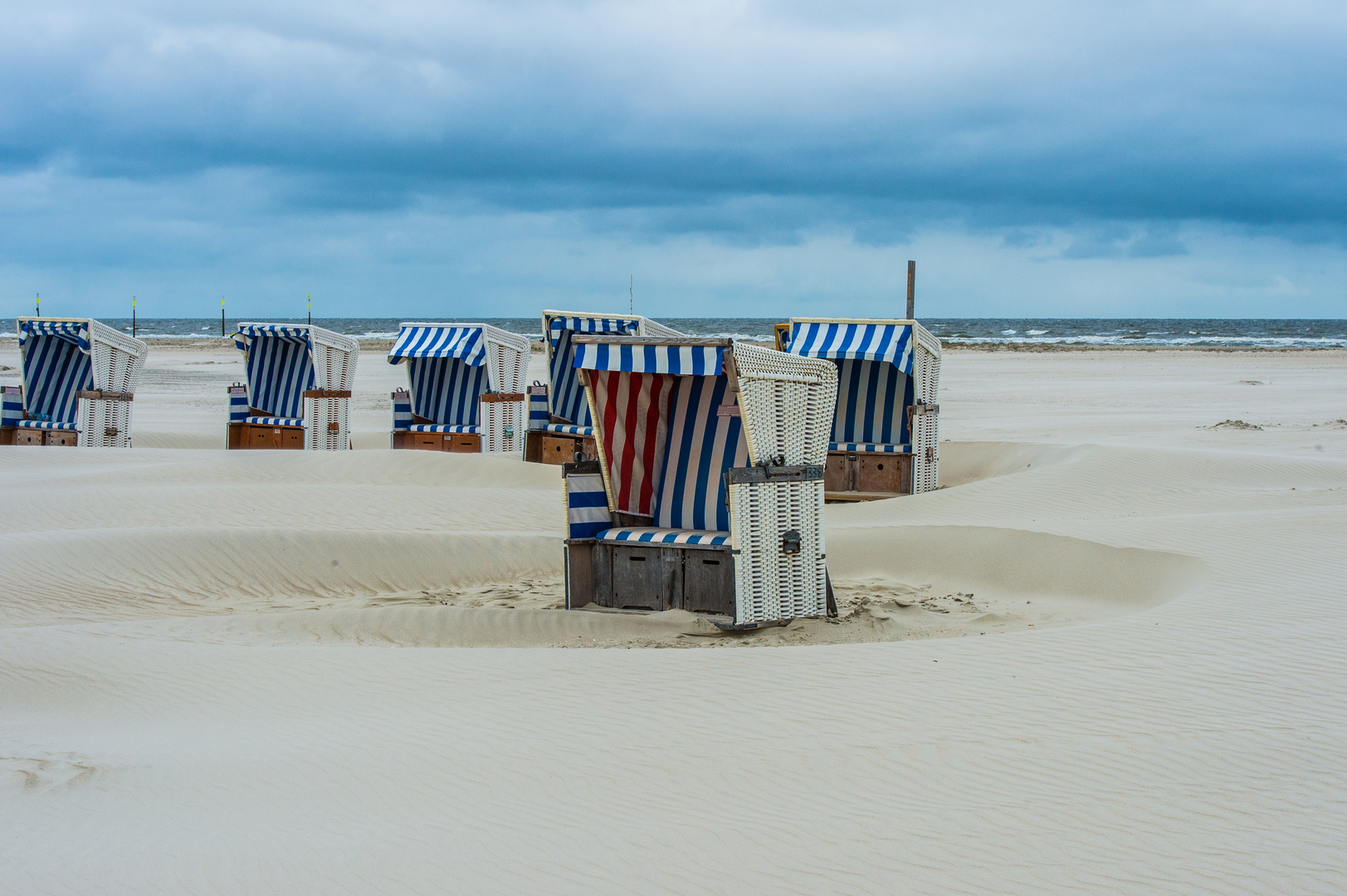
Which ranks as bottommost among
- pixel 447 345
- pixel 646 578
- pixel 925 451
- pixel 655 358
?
pixel 646 578

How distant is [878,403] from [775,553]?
8553mm

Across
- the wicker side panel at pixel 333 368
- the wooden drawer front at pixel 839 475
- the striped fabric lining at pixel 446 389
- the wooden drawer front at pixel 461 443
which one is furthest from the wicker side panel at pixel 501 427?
the wooden drawer front at pixel 839 475

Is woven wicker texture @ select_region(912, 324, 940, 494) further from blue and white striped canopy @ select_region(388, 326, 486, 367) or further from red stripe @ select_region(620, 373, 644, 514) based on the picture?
blue and white striped canopy @ select_region(388, 326, 486, 367)

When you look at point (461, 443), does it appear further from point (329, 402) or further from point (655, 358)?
point (655, 358)

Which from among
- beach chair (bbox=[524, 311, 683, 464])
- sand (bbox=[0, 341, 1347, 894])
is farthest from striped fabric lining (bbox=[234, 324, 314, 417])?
sand (bbox=[0, 341, 1347, 894])

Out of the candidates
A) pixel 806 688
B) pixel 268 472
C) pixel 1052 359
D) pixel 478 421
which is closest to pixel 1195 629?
pixel 806 688

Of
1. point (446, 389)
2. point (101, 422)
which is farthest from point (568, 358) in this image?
point (101, 422)

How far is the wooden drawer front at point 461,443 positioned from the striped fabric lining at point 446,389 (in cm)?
81

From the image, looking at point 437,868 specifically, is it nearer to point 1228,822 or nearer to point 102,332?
point 1228,822

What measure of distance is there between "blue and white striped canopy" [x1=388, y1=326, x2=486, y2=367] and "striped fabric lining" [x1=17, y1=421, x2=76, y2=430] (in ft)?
20.7

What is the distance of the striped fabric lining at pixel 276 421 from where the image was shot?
1967 centimetres

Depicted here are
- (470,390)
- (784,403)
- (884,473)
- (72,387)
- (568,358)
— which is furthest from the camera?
(72,387)

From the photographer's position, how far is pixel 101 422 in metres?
19.4

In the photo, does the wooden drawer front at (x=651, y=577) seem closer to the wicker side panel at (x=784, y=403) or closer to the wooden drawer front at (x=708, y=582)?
the wooden drawer front at (x=708, y=582)
